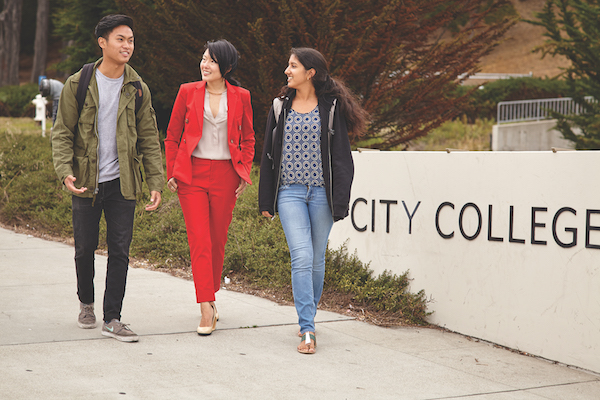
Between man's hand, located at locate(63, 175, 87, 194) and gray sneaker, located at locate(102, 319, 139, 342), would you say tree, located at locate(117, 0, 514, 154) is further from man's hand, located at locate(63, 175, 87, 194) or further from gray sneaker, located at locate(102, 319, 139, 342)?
gray sneaker, located at locate(102, 319, 139, 342)

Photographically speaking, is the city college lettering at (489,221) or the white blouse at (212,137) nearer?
the city college lettering at (489,221)

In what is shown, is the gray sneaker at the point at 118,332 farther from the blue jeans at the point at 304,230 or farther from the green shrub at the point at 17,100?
the green shrub at the point at 17,100

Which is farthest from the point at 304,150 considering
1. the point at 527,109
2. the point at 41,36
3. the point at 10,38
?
the point at 10,38

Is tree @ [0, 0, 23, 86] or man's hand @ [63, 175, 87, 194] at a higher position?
tree @ [0, 0, 23, 86]

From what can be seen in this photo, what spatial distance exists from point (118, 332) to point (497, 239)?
8.51 feet

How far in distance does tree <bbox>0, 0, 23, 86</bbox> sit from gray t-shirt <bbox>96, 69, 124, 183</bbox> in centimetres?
3447

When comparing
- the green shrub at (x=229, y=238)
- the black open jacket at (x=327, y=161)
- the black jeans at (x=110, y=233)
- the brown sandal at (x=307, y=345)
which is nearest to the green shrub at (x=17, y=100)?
the green shrub at (x=229, y=238)

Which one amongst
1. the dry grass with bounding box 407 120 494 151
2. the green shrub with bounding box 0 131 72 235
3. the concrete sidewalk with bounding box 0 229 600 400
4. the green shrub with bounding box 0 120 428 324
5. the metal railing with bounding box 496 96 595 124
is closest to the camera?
the concrete sidewalk with bounding box 0 229 600 400

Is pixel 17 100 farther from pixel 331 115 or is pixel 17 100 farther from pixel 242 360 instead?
pixel 242 360

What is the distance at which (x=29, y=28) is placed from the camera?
47.5 meters

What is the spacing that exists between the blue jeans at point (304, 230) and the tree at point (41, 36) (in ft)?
114

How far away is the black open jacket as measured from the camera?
172 inches

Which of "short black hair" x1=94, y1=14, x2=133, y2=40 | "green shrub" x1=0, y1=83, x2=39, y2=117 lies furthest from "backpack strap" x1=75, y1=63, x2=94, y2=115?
"green shrub" x1=0, y1=83, x2=39, y2=117

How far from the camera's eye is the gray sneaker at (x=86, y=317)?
457 cm
